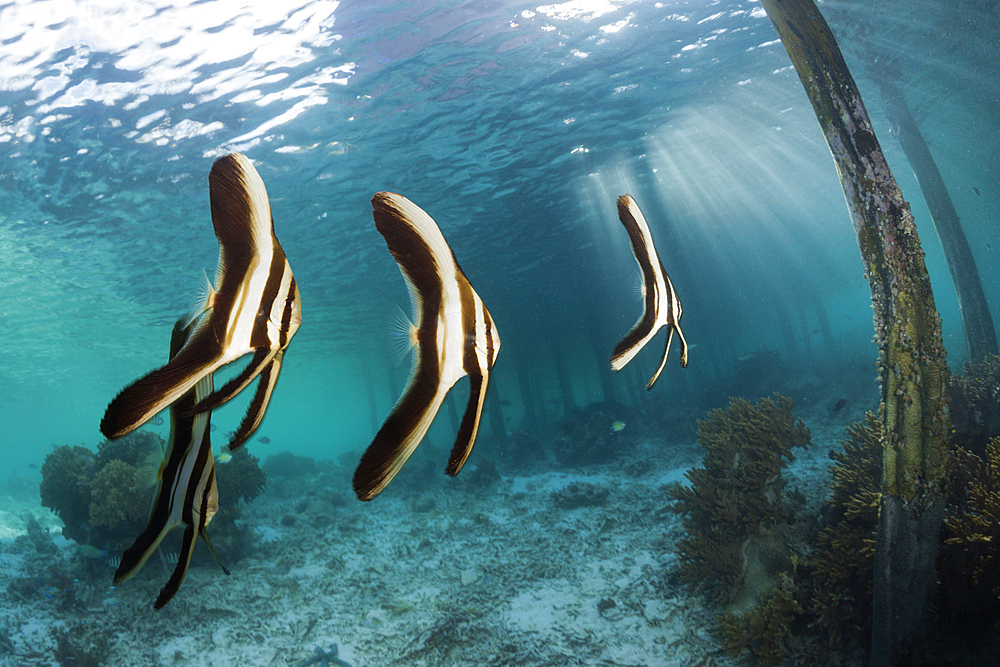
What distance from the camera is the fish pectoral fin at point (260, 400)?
1021 millimetres

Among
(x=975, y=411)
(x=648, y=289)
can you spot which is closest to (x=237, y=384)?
(x=648, y=289)

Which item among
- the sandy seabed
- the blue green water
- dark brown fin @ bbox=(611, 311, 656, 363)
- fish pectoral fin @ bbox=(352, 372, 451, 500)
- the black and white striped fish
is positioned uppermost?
the blue green water

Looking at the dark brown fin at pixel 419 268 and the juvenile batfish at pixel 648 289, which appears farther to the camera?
the juvenile batfish at pixel 648 289

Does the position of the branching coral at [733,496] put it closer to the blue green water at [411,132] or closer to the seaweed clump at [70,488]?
the blue green water at [411,132]

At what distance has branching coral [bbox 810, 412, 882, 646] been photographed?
179 inches

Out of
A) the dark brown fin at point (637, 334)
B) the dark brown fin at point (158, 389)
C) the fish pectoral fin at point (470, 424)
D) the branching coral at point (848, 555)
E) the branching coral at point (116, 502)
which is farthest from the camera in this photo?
the branching coral at point (116, 502)

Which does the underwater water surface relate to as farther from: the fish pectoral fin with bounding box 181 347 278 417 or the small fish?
the small fish

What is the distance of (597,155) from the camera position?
1585cm

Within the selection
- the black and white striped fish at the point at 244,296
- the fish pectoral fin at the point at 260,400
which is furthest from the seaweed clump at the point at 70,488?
the black and white striped fish at the point at 244,296

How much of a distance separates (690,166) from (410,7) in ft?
45.0

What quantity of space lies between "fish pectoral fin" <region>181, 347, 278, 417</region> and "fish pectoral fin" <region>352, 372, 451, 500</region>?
1.07 feet

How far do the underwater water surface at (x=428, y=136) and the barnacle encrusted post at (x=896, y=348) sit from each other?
4.03 m

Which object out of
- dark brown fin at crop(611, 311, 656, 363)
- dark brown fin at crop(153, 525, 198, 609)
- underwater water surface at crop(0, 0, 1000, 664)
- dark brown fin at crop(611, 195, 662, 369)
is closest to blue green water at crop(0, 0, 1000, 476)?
underwater water surface at crop(0, 0, 1000, 664)

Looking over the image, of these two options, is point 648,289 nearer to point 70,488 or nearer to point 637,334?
point 637,334
